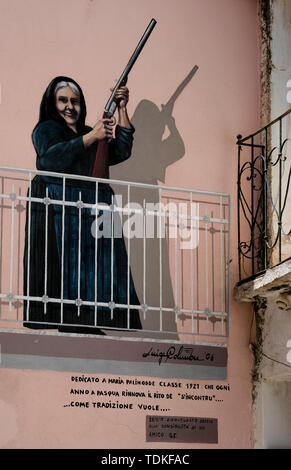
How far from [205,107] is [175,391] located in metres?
2.37

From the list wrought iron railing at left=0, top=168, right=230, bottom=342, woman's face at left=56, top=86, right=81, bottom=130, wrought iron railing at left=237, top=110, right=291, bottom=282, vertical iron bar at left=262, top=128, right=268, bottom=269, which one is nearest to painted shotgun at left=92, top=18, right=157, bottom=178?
wrought iron railing at left=0, top=168, right=230, bottom=342

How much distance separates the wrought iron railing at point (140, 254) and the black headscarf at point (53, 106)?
0.48 metres

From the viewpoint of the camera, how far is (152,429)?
8617 mm

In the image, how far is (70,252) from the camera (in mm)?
8664

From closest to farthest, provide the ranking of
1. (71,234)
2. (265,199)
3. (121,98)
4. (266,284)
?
1. (266,284)
2. (71,234)
3. (121,98)
4. (265,199)

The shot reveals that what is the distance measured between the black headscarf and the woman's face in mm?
29

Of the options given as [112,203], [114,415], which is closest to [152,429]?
[114,415]

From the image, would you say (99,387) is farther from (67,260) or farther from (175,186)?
(175,186)

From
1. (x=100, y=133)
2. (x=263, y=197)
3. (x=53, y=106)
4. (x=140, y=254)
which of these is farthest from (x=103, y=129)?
(x=263, y=197)

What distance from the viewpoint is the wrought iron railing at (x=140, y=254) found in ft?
27.8

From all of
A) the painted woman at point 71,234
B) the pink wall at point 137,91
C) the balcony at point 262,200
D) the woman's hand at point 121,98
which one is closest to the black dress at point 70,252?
the painted woman at point 71,234
